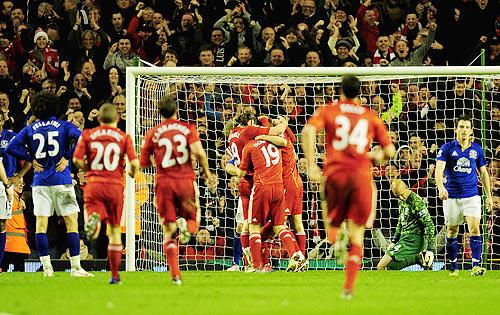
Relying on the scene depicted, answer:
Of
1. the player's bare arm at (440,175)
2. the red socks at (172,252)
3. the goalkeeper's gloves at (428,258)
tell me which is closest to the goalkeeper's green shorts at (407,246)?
the goalkeeper's gloves at (428,258)

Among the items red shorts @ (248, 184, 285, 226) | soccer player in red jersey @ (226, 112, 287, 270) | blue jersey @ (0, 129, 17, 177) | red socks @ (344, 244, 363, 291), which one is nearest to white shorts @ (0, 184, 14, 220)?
blue jersey @ (0, 129, 17, 177)

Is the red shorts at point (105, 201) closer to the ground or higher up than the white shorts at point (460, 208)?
higher up

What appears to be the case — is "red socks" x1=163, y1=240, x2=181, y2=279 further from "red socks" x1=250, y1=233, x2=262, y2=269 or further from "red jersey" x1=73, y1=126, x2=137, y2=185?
"red socks" x1=250, y1=233, x2=262, y2=269

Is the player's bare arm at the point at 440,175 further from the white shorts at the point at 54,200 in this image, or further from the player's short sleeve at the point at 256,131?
the white shorts at the point at 54,200

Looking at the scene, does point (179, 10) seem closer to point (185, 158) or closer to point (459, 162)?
point (459, 162)

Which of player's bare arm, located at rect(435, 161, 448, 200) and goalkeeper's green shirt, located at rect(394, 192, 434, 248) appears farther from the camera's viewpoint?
goalkeeper's green shirt, located at rect(394, 192, 434, 248)

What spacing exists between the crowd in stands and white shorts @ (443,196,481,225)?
10.1 ft

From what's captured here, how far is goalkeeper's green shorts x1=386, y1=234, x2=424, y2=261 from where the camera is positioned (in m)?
17.0

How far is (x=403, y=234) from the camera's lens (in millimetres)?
17062

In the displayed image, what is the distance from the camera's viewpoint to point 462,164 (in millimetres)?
14695

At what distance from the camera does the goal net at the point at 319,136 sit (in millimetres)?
17766

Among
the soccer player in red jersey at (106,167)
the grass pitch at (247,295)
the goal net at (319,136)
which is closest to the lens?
the grass pitch at (247,295)

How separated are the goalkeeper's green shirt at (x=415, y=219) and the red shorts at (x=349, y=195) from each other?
7.00 m

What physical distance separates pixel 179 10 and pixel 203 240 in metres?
5.61
